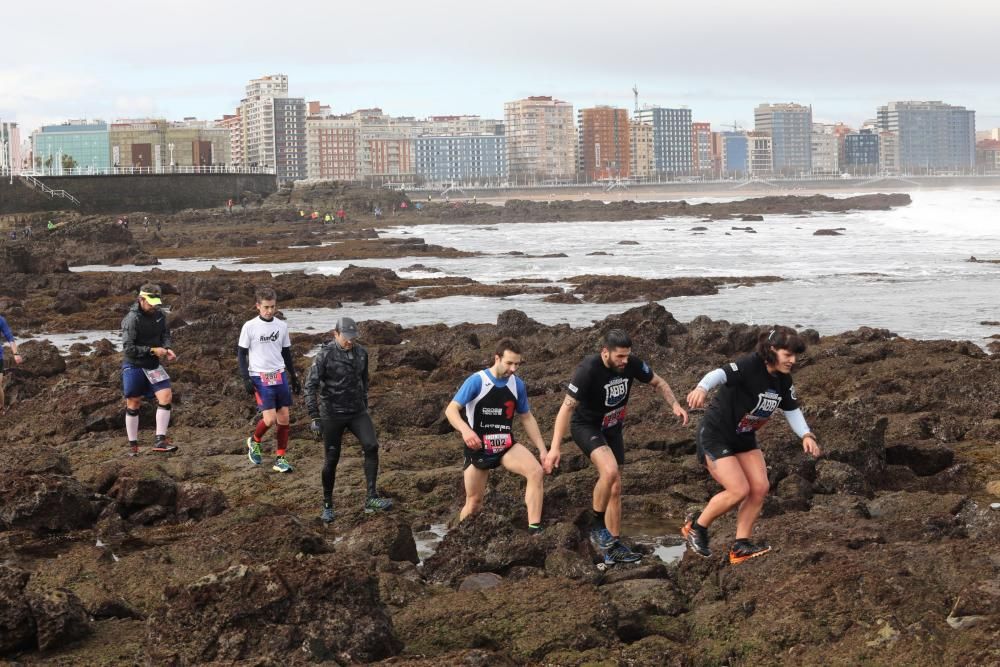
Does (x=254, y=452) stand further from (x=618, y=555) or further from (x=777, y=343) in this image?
(x=777, y=343)

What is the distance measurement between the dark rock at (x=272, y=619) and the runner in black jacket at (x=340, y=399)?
12.1ft

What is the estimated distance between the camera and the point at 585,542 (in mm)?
8812

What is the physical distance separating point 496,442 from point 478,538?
0.73m

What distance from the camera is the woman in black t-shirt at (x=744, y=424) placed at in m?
7.90

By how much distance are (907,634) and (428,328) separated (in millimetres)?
17962

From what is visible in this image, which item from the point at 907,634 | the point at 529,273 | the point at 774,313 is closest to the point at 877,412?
the point at 907,634

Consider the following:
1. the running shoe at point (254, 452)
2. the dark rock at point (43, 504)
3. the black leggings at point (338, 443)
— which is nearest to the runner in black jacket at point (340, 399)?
the black leggings at point (338, 443)

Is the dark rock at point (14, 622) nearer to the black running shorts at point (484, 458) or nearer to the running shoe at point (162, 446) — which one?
the black running shorts at point (484, 458)

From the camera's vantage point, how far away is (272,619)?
6172mm

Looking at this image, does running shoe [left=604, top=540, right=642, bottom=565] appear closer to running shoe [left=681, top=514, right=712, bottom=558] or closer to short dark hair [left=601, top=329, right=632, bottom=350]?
running shoe [left=681, top=514, right=712, bottom=558]

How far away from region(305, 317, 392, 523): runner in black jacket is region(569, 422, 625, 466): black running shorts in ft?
6.75

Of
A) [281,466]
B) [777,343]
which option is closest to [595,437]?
[777,343]

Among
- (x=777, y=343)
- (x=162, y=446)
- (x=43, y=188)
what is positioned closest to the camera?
(x=777, y=343)

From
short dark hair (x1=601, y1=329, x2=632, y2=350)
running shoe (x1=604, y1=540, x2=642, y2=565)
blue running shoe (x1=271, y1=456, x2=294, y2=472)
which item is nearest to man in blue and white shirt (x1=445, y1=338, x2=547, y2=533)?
running shoe (x1=604, y1=540, x2=642, y2=565)
